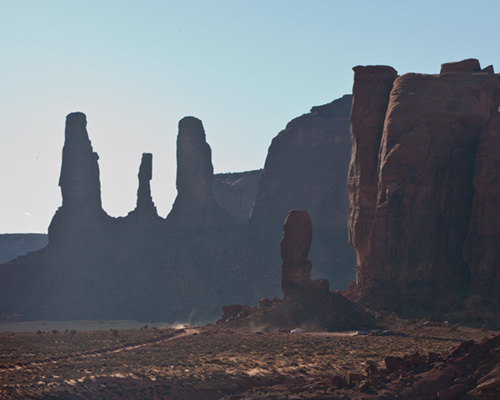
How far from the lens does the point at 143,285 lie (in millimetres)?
128000

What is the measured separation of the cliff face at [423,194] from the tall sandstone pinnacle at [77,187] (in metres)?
70.8

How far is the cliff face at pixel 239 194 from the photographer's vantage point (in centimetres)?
18038

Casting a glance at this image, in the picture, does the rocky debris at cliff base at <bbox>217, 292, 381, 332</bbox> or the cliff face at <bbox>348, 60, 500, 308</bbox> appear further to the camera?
the cliff face at <bbox>348, 60, 500, 308</bbox>

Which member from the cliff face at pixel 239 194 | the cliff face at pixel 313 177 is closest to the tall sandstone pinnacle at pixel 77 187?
the cliff face at pixel 313 177

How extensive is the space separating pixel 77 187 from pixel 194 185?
17.8 m

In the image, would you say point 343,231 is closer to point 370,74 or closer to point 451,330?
point 370,74

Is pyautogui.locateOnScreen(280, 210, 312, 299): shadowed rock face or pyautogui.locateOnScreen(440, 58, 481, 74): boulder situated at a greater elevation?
pyautogui.locateOnScreen(440, 58, 481, 74): boulder

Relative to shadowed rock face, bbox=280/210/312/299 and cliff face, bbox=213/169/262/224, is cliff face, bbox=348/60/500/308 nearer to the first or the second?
shadowed rock face, bbox=280/210/312/299

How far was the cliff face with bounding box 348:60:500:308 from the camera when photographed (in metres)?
70.7

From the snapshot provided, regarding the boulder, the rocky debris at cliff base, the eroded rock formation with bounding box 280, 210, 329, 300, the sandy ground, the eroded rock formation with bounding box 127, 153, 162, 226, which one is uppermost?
the boulder

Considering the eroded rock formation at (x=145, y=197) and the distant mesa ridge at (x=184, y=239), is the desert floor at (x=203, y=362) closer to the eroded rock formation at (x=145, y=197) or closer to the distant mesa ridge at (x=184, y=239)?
the distant mesa ridge at (x=184, y=239)

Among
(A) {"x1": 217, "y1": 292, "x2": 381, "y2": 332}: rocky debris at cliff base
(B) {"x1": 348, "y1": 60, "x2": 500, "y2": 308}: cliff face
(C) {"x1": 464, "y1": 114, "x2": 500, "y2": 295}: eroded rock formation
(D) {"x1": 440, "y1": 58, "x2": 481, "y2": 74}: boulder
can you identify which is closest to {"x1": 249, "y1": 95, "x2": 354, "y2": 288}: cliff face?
(D) {"x1": 440, "y1": 58, "x2": 481, "y2": 74}: boulder

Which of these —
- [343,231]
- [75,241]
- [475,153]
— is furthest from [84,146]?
[475,153]

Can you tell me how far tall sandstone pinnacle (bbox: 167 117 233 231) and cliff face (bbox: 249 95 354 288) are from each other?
8.93 m
